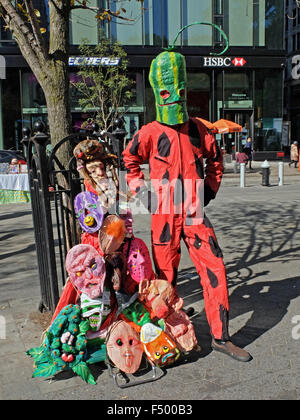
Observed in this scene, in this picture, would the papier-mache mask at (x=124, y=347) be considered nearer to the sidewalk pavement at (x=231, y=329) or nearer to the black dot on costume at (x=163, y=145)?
the sidewalk pavement at (x=231, y=329)

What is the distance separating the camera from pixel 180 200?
11.4 feet

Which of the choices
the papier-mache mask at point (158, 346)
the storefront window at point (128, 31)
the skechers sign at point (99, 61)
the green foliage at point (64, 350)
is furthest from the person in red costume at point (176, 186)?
the storefront window at point (128, 31)

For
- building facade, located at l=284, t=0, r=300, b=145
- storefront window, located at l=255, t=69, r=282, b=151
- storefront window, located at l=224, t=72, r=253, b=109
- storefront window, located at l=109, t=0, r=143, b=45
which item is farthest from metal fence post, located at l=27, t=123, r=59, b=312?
building facade, located at l=284, t=0, r=300, b=145

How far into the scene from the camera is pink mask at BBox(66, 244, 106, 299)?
324 cm

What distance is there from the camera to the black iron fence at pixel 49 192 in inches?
142

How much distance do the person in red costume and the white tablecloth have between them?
32.7 feet

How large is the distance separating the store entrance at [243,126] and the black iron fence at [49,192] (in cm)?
2184

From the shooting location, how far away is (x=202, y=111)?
25656 mm

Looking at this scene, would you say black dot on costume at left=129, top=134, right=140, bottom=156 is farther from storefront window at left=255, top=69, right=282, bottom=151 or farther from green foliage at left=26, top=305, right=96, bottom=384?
storefront window at left=255, top=69, right=282, bottom=151

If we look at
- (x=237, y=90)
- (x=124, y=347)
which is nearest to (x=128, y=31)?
(x=237, y=90)

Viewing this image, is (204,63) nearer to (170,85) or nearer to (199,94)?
(199,94)

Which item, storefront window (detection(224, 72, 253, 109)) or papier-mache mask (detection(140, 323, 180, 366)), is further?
storefront window (detection(224, 72, 253, 109))

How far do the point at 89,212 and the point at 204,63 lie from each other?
75.4ft
